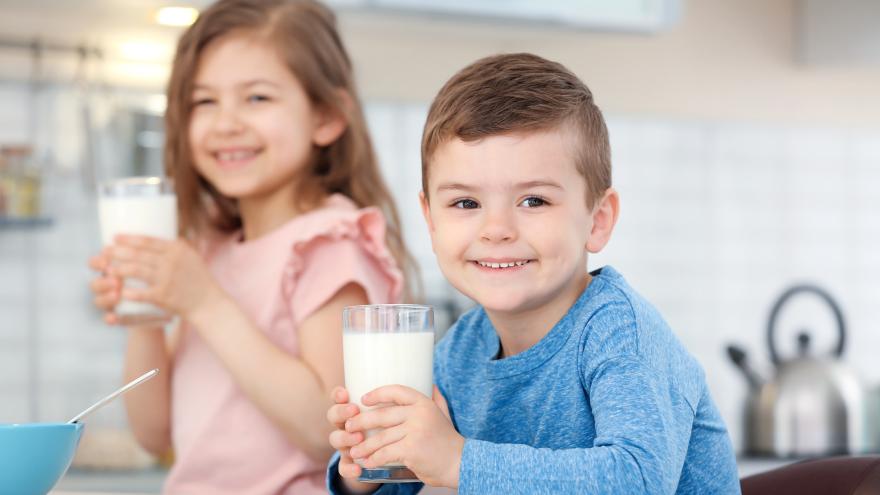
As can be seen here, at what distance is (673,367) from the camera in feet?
3.32

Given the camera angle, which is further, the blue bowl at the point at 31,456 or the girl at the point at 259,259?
A: the girl at the point at 259,259

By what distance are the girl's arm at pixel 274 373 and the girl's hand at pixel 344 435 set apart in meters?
0.41

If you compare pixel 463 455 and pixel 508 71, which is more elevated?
pixel 508 71

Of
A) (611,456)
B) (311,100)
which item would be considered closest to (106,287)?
(311,100)

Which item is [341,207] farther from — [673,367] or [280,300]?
[673,367]

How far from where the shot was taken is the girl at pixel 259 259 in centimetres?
144

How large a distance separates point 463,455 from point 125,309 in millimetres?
684

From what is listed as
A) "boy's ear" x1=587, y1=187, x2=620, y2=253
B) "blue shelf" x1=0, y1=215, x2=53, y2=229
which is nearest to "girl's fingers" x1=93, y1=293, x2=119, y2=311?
"boy's ear" x1=587, y1=187, x2=620, y2=253

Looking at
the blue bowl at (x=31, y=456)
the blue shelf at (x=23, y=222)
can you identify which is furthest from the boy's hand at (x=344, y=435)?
the blue shelf at (x=23, y=222)

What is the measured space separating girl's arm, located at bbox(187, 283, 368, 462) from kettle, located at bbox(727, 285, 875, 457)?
174 cm

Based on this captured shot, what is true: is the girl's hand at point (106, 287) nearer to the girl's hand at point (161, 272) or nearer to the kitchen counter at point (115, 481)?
the girl's hand at point (161, 272)

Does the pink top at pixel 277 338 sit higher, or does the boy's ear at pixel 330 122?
the boy's ear at pixel 330 122

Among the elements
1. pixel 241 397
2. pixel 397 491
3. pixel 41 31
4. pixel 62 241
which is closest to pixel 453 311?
pixel 62 241

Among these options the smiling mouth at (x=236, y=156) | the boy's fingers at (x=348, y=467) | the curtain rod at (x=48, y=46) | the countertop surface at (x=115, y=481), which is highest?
the curtain rod at (x=48, y=46)
